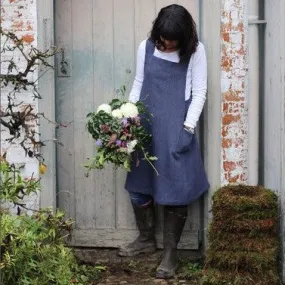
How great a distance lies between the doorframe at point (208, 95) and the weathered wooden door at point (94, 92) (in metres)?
0.17

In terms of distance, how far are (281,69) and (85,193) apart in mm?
2031

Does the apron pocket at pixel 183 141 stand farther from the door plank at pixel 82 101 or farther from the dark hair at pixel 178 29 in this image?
the door plank at pixel 82 101

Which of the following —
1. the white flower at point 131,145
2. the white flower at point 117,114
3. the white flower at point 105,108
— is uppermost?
the white flower at point 105,108

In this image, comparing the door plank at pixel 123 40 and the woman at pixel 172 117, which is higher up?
the door plank at pixel 123 40

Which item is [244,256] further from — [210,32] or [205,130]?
[210,32]

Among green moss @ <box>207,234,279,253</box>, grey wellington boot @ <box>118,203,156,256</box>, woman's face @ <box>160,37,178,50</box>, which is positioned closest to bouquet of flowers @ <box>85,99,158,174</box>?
woman's face @ <box>160,37,178,50</box>

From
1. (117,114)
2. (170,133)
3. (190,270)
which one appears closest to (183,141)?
(170,133)

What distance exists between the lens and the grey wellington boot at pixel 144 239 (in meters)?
6.85

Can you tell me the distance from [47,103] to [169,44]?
44.1 inches

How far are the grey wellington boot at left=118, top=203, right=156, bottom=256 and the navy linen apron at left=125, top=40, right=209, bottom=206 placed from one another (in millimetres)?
354

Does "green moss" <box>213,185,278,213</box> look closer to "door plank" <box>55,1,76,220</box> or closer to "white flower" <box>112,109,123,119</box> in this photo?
"white flower" <box>112,109,123,119</box>

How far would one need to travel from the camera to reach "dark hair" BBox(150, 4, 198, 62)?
6.20m

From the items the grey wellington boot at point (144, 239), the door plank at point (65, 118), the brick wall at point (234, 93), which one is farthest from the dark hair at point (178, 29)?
the grey wellington boot at point (144, 239)

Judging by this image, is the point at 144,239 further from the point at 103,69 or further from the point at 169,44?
the point at 169,44
